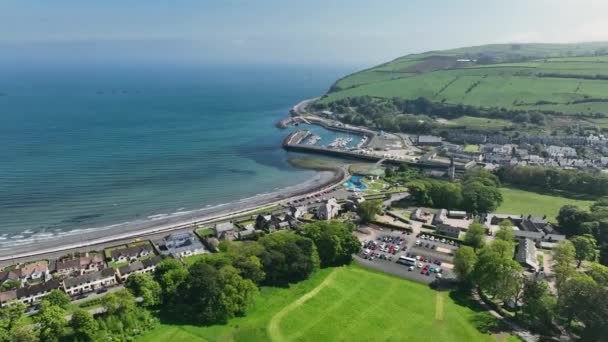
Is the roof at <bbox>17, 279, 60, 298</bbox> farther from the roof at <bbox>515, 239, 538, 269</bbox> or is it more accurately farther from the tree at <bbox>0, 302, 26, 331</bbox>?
the roof at <bbox>515, 239, 538, 269</bbox>

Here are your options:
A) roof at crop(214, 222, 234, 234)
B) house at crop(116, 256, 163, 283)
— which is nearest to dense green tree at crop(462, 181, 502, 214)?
roof at crop(214, 222, 234, 234)

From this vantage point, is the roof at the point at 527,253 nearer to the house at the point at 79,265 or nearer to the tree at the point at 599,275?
the tree at the point at 599,275

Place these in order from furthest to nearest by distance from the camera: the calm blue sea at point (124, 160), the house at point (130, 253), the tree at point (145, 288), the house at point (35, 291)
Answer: the calm blue sea at point (124, 160)
the house at point (130, 253)
the house at point (35, 291)
the tree at point (145, 288)

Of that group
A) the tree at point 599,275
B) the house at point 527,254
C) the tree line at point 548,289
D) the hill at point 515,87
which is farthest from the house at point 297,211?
the hill at point 515,87

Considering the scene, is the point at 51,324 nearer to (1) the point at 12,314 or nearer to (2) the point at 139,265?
(1) the point at 12,314

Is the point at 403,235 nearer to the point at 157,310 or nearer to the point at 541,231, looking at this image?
the point at 541,231

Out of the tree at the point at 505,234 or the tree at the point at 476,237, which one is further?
the tree at the point at 476,237

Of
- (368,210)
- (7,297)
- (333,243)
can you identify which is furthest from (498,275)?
Answer: (7,297)
